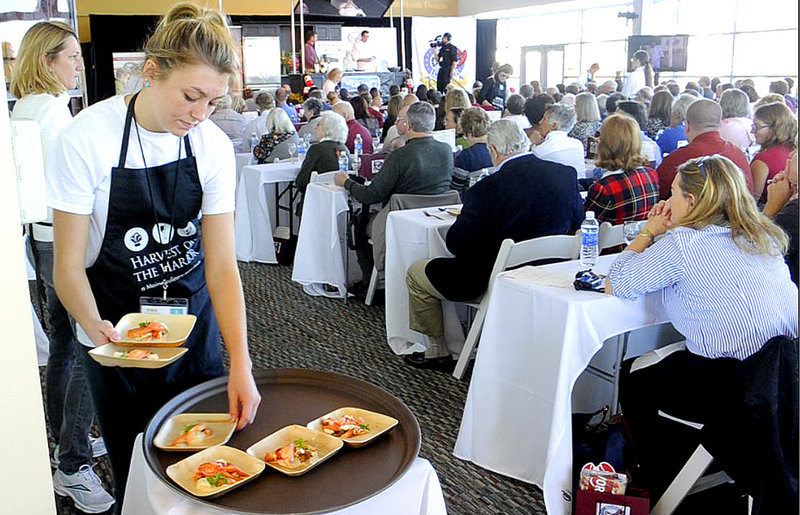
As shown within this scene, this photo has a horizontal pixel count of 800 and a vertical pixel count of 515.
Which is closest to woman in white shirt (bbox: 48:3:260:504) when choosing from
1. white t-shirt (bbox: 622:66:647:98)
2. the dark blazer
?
the dark blazer

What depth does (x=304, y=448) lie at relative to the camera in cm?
125

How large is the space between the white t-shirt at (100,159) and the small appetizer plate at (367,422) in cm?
53

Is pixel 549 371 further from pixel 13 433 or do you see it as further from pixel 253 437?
pixel 13 433

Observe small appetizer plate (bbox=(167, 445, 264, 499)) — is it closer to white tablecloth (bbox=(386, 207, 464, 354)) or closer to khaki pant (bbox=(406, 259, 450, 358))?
khaki pant (bbox=(406, 259, 450, 358))

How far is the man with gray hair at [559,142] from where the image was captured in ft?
14.5

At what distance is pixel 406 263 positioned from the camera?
3902 millimetres

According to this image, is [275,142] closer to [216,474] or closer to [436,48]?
[216,474]

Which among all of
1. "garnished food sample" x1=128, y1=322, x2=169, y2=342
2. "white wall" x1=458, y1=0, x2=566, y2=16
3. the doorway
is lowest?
"garnished food sample" x1=128, y1=322, x2=169, y2=342

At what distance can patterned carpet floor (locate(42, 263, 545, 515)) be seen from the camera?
8.77 ft

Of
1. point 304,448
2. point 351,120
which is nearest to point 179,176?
point 304,448

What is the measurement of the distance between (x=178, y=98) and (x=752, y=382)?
1506 millimetres

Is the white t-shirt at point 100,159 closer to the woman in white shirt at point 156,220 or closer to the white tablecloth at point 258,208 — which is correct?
the woman in white shirt at point 156,220

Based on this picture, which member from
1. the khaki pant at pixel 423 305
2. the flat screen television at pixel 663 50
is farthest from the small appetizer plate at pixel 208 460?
the flat screen television at pixel 663 50

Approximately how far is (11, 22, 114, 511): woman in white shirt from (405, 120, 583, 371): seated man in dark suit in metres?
1.63
